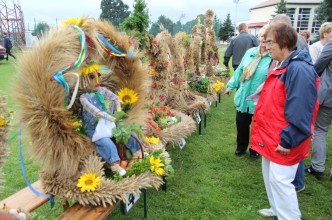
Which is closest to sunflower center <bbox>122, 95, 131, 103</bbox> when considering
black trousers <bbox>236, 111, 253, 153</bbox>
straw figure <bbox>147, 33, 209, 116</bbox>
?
straw figure <bbox>147, 33, 209, 116</bbox>

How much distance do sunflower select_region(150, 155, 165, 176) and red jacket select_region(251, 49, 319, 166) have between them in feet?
3.21

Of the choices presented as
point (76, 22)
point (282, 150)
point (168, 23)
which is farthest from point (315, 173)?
point (168, 23)

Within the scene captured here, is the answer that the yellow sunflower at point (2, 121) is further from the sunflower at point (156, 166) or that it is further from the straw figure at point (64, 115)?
the sunflower at point (156, 166)

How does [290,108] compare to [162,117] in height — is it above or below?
above

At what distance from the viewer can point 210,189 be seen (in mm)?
3482

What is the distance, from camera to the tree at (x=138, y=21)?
363cm

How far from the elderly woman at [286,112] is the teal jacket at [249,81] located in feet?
3.77

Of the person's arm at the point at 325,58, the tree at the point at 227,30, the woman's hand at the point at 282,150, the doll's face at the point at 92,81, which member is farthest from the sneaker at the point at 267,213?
the tree at the point at 227,30

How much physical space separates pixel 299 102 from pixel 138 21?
2.45 meters

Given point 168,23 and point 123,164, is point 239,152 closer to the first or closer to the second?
point 123,164

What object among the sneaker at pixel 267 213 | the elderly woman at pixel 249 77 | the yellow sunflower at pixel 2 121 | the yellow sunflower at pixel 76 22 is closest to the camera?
the yellow sunflower at pixel 2 121

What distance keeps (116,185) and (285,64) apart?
68.6 inches

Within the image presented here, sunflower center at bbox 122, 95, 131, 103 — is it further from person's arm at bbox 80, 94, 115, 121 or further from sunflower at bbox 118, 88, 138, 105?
person's arm at bbox 80, 94, 115, 121

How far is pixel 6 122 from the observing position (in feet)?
4.85
